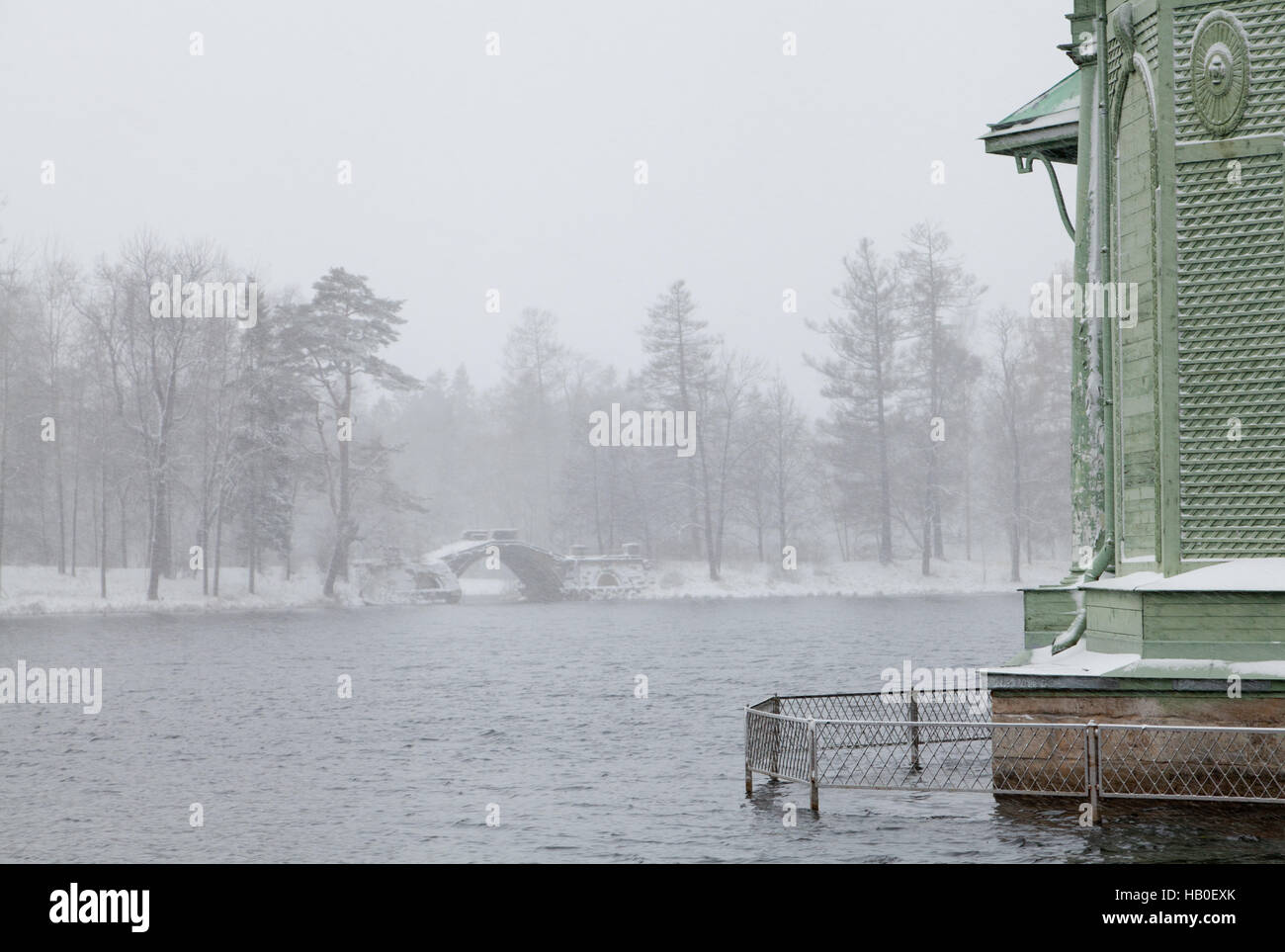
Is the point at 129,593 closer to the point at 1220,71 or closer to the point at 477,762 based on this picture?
the point at 477,762

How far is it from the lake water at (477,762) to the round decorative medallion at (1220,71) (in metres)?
7.97

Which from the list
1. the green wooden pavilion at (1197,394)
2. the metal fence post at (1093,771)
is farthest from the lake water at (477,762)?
the green wooden pavilion at (1197,394)

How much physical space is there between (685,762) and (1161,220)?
40.9 ft

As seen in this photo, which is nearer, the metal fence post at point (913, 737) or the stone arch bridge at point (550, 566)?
the metal fence post at point (913, 737)

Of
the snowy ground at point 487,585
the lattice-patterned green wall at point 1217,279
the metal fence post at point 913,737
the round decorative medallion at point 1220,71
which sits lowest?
the snowy ground at point 487,585

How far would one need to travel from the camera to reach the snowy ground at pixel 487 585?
7388 centimetres

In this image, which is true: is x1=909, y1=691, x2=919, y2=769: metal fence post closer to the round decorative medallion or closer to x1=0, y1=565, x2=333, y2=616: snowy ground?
the round decorative medallion

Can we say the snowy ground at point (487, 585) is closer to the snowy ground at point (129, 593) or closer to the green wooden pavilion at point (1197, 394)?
the snowy ground at point (129, 593)

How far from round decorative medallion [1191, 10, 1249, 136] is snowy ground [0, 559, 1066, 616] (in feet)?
210

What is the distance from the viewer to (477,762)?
28.0 m

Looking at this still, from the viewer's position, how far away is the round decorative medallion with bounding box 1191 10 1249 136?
18047 mm

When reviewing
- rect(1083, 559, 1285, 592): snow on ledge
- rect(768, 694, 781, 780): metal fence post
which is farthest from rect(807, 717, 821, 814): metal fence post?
rect(1083, 559, 1285, 592): snow on ledge

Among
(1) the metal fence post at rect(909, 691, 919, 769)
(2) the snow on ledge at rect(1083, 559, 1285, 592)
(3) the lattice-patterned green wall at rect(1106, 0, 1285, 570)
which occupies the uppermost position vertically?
(3) the lattice-patterned green wall at rect(1106, 0, 1285, 570)

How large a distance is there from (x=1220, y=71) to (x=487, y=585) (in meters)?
84.0
